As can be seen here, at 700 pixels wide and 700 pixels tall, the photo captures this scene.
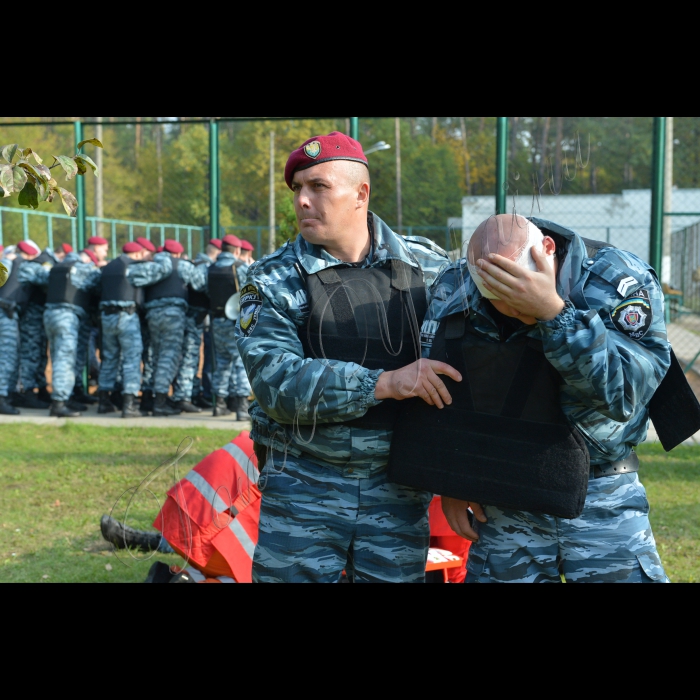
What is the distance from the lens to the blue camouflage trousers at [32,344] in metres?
10.6

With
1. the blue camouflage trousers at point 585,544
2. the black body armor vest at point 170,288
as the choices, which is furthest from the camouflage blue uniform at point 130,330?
the blue camouflage trousers at point 585,544

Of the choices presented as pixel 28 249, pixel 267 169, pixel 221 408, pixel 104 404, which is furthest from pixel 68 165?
pixel 267 169

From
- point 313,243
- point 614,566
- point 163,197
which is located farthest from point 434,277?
point 163,197

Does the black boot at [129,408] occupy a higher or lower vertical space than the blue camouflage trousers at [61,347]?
lower

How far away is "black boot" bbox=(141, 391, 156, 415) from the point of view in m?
10.2

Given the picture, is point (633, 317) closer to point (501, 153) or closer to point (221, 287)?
point (501, 153)

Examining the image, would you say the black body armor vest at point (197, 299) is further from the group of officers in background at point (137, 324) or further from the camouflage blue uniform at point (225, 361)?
the camouflage blue uniform at point (225, 361)

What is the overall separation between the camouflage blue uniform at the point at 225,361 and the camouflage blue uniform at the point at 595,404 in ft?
24.9

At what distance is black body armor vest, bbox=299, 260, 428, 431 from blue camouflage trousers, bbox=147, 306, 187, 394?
757 cm

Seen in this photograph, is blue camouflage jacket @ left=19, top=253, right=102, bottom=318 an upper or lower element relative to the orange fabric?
upper

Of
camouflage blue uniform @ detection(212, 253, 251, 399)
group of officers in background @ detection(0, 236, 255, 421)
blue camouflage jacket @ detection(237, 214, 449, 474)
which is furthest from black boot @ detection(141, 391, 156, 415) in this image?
blue camouflage jacket @ detection(237, 214, 449, 474)

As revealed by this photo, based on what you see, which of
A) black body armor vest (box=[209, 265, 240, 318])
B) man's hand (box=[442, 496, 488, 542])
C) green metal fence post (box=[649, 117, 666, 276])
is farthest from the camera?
black body armor vest (box=[209, 265, 240, 318])

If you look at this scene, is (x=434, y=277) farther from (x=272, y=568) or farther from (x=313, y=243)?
(x=272, y=568)

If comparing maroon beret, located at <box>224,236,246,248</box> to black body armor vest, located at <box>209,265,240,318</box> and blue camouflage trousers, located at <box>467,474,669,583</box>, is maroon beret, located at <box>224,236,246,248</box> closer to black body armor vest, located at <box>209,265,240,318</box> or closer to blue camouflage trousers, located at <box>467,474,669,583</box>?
black body armor vest, located at <box>209,265,240,318</box>
